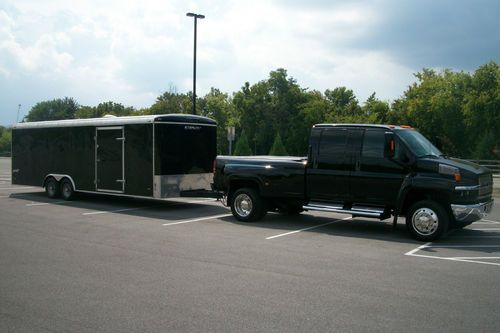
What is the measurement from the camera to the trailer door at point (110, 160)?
50.1 feet

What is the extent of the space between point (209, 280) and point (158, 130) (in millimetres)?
7927

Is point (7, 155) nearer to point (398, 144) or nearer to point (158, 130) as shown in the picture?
point (158, 130)

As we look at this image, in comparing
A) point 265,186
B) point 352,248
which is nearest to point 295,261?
point 352,248

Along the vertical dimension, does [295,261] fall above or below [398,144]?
below

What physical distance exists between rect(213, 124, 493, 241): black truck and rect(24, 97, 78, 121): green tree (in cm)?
12466

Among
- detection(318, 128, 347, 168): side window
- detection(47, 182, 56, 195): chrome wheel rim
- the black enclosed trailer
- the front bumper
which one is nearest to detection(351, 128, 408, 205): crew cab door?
detection(318, 128, 347, 168): side window

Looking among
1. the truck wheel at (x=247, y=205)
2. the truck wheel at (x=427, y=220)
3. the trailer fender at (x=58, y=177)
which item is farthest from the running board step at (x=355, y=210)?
the trailer fender at (x=58, y=177)

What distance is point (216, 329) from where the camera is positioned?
5.23 meters

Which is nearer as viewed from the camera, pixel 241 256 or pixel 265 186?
pixel 241 256

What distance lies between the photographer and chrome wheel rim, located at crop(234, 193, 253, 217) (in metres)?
12.8

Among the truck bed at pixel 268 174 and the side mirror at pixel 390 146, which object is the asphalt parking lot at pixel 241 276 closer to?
the truck bed at pixel 268 174

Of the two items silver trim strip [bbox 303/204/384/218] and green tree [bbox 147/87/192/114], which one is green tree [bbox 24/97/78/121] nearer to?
green tree [bbox 147/87/192/114]

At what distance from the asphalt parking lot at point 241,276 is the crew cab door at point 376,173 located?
0.86 m

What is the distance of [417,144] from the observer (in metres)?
11.0
